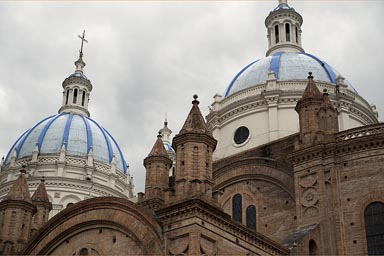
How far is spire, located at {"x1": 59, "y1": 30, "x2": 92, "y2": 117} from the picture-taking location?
2714 inches

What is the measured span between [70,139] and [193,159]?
38194 millimetres

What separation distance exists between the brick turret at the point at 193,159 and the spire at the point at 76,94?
43.1 metres

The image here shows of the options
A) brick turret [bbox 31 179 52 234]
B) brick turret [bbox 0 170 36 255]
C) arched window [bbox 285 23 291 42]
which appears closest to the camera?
brick turret [bbox 0 170 36 255]

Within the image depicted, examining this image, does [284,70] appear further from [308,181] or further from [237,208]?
[308,181]

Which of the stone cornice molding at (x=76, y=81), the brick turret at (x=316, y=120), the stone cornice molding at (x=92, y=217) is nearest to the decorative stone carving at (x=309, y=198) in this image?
the brick turret at (x=316, y=120)

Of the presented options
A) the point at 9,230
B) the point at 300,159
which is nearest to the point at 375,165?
the point at 300,159

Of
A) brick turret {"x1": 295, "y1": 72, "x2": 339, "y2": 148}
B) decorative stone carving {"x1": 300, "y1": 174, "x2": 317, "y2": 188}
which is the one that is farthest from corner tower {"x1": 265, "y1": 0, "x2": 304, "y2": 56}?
decorative stone carving {"x1": 300, "y1": 174, "x2": 317, "y2": 188}

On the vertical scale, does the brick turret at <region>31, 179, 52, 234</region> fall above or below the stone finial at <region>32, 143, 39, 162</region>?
below

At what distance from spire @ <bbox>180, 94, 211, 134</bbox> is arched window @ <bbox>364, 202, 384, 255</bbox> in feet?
30.3

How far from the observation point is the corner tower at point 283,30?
173ft

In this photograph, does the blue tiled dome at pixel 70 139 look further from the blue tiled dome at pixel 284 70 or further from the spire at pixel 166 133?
the blue tiled dome at pixel 284 70

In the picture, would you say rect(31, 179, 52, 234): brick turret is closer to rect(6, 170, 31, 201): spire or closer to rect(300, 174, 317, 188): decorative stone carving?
rect(6, 170, 31, 201): spire

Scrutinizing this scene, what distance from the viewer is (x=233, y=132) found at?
44.6 meters

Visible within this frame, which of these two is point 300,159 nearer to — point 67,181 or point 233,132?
point 233,132
